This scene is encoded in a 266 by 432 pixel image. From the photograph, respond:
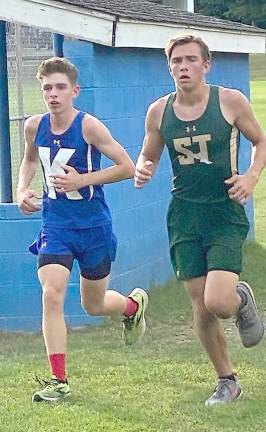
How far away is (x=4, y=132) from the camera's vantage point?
9531 millimetres

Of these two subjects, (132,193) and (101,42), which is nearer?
(101,42)

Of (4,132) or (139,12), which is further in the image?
(139,12)

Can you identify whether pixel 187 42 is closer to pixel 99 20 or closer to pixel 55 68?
pixel 55 68

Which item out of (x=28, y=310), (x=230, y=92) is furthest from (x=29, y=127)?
(x=28, y=310)

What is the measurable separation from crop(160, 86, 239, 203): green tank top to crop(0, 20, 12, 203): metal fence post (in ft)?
11.0

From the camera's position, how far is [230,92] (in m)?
6.25

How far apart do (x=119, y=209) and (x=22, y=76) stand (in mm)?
1378

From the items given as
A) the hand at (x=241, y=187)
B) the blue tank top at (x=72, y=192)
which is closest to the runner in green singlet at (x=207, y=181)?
the hand at (x=241, y=187)

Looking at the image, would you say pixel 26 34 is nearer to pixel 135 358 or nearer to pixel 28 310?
pixel 28 310

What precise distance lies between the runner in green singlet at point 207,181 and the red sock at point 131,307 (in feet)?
3.36

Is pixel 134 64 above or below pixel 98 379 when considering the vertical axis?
above

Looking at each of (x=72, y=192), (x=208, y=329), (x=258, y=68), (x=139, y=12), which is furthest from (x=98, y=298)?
(x=258, y=68)

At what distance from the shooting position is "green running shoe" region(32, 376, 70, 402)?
254 inches

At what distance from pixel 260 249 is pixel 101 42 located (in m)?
4.47
